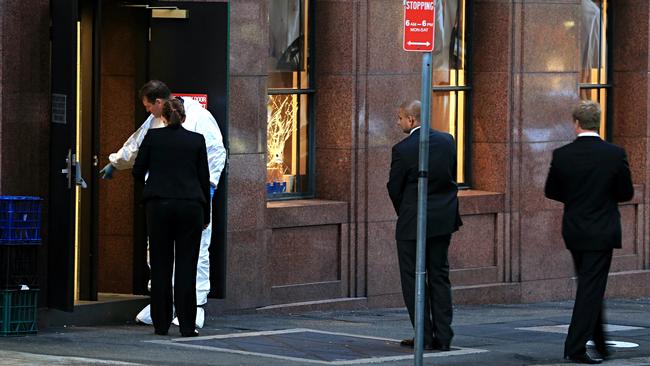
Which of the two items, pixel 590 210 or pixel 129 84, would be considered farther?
pixel 129 84

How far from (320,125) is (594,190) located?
473 centimetres

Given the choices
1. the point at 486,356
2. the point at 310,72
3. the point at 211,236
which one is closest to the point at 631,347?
the point at 486,356

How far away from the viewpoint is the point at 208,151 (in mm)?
12180

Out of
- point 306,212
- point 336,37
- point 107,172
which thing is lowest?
point 306,212

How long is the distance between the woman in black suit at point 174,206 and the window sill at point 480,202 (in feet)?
15.8

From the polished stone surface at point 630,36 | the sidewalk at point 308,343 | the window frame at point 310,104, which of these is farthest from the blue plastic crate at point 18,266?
the polished stone surface at point 630,36

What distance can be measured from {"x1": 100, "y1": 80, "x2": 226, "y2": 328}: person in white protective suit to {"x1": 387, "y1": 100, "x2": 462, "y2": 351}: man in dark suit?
1706 millimetres

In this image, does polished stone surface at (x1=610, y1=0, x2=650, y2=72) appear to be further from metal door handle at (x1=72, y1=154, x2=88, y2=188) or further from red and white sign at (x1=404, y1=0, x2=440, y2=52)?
red and white sign at (x1=404, y1=0, x2=440, y2=52)

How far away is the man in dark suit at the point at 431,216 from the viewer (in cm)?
1100

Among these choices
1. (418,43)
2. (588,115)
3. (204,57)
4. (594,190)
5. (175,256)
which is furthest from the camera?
(204,57)

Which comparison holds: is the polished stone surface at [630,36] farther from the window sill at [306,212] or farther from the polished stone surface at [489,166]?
the window sill at [306,212]

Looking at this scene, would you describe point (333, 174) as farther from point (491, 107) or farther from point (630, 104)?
point (630, 104)

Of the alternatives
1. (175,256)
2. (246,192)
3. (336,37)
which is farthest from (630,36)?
(175,256)

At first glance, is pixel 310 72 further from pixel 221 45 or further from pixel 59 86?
pixel 59 86
